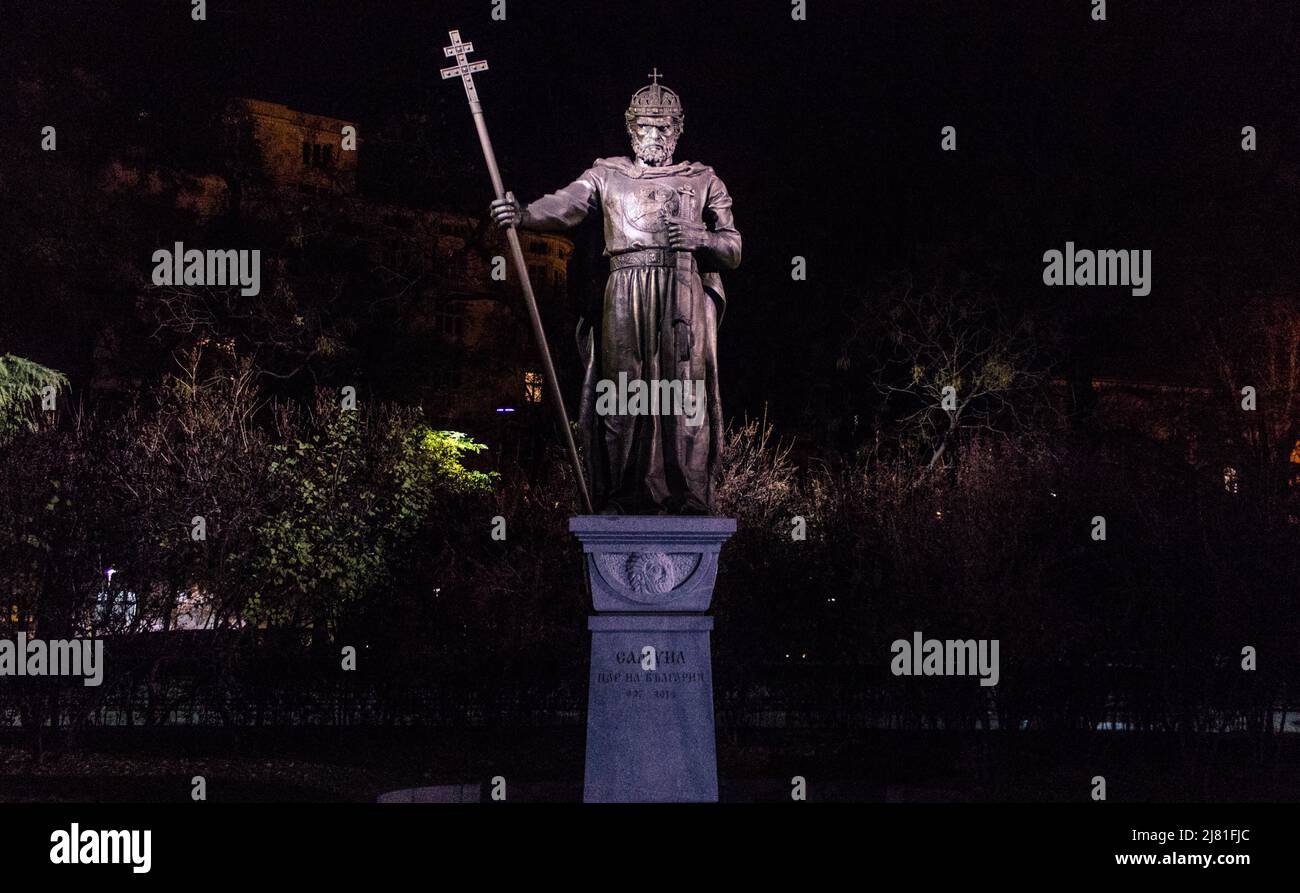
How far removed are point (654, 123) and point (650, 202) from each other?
0.57 metres

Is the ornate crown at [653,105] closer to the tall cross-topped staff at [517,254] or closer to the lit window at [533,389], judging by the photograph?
the tall cross-topped staff at [517,254]

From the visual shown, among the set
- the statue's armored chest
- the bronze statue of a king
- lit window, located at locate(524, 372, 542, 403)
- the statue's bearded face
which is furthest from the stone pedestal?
lit window, located at locate(524, 372, 542, 403)

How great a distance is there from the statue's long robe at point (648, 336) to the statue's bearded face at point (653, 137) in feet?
0.30

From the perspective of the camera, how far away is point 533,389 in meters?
32.7

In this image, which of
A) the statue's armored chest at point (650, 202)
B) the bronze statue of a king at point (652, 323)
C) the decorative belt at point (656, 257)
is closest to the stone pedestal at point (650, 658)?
the bronze statue of a king at point (652, 323)

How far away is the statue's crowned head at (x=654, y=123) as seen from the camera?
11609mm

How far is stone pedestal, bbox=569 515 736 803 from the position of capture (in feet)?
35.1

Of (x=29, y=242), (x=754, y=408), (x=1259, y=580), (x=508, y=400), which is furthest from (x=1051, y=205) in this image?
(x=29, y=242)

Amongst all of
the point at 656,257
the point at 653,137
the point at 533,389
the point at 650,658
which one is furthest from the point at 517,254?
the point at 533,389

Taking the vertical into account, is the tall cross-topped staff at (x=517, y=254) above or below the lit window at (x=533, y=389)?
below

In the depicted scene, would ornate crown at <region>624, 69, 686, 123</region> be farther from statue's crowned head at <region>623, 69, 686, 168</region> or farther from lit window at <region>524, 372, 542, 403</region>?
lit window at <region>524, 372, 542, 403</region>

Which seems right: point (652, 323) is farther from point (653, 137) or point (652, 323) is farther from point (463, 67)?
point (463, 67)

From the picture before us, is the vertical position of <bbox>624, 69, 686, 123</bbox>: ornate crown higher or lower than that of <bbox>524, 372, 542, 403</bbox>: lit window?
lower

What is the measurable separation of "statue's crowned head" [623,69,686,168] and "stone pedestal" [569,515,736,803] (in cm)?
259
